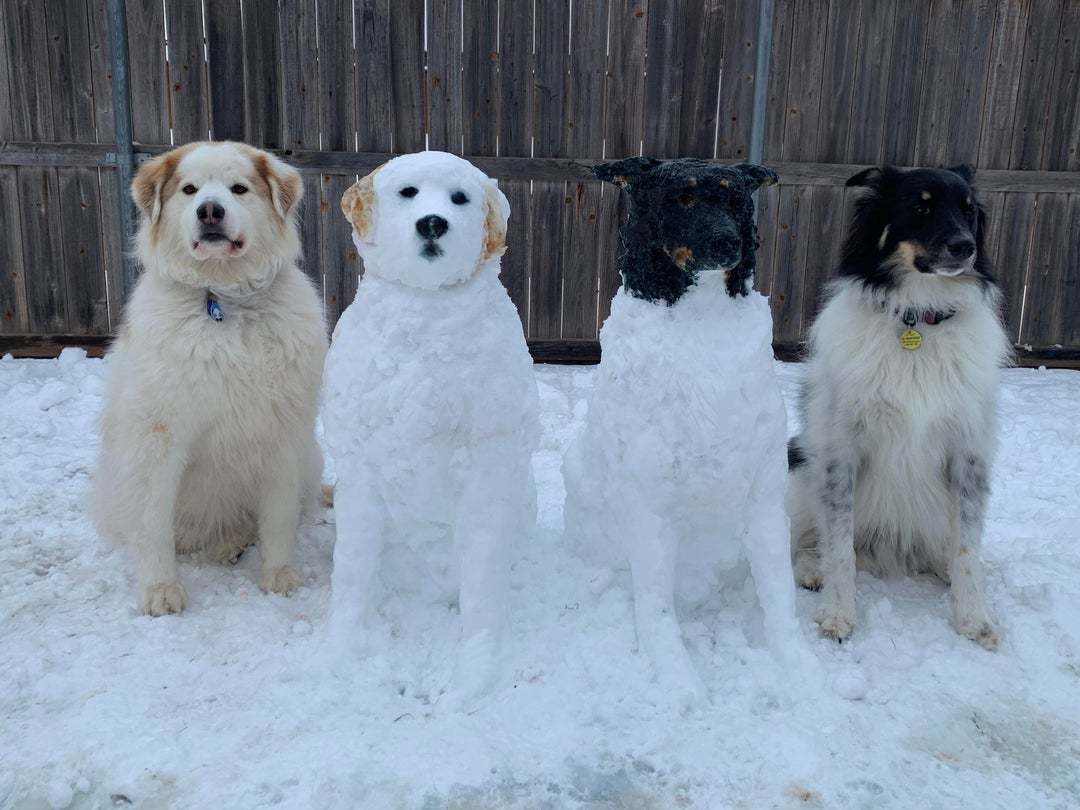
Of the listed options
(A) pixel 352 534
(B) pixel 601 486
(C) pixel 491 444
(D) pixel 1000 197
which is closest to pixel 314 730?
Result: (A) pixel 352 534

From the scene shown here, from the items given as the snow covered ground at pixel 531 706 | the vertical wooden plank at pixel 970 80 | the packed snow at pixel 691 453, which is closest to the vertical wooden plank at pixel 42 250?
the snow covered ground at pixel 531 706

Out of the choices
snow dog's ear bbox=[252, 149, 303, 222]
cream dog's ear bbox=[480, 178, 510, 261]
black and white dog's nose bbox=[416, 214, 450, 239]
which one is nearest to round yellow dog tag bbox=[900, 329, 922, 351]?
cream dog's ear bbox=[480, 178, 510, 261]

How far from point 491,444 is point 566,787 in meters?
0.96

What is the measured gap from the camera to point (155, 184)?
2.99m

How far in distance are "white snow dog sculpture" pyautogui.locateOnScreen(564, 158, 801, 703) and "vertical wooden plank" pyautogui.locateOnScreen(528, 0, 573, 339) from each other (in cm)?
403

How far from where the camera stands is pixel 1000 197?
683cm

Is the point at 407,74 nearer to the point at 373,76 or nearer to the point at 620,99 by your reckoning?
the point at 373,76

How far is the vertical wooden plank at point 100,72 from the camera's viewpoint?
5895mm

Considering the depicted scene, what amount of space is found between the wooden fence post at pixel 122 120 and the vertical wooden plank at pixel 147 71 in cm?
7

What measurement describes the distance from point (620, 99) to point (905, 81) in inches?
92.6

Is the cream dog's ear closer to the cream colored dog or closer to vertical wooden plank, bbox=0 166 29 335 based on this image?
the cream colored dog

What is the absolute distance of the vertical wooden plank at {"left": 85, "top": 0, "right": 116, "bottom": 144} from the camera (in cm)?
589

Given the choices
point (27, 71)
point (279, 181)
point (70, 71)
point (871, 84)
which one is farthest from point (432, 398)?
point (871, 84)

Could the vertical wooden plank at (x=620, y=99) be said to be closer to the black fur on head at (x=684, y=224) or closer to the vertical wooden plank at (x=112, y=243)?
the vertical wooden plank at (x=112, y=243)
